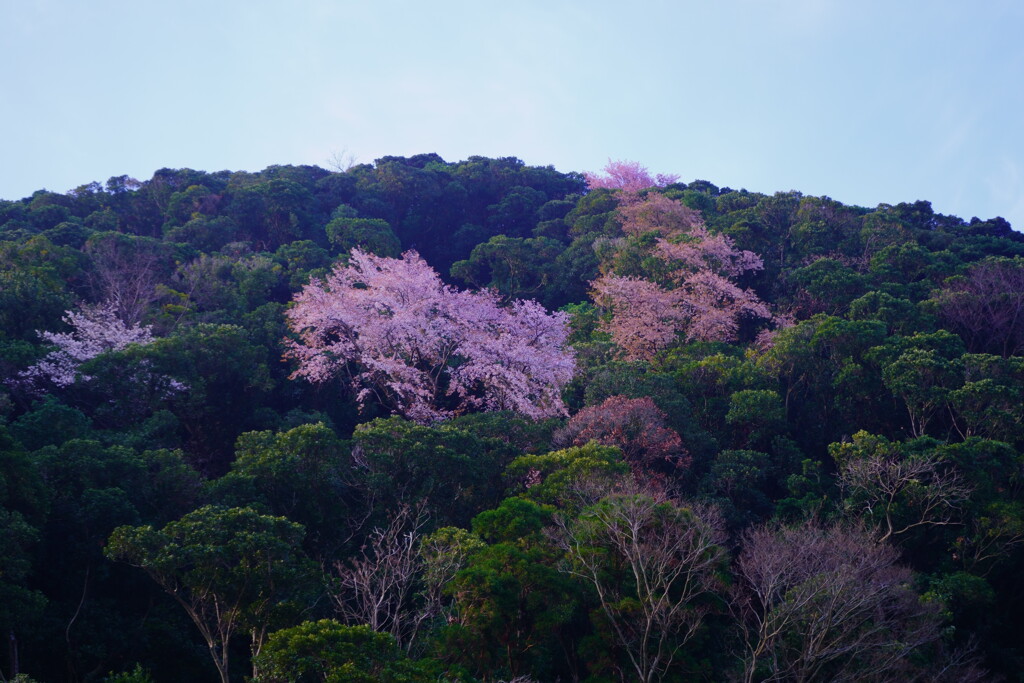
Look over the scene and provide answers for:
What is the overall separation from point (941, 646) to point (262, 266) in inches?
928

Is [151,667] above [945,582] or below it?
below

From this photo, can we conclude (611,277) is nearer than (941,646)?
No

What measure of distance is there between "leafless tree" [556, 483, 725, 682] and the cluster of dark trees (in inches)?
2.7

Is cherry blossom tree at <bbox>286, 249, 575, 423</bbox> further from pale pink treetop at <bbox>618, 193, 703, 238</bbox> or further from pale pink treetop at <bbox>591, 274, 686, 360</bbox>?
pale pink treetop at <bbox>618, 193, 703, 238</bbox>

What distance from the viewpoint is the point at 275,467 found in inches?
597

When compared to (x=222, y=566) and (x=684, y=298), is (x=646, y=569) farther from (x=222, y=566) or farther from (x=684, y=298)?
(x=684, y=298)

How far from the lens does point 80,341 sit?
21.5 meters

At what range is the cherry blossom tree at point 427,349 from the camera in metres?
22.6

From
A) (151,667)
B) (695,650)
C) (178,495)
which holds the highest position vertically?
(178,495)

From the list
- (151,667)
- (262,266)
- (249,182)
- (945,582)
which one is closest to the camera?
(151,667)

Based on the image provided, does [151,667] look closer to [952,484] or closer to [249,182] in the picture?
[952,484]

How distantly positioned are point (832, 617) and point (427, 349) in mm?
13718

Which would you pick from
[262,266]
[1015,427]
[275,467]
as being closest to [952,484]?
[1015,427]

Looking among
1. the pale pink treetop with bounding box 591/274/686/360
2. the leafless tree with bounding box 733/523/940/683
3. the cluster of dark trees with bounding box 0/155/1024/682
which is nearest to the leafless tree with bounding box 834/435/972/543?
the cluster of dark trees with bounding box 0/155/1024/682
